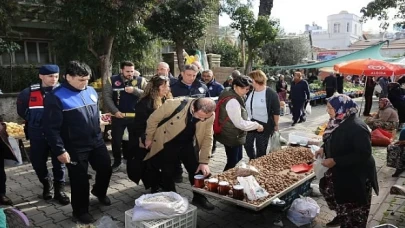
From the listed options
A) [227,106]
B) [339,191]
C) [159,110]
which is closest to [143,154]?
[159,110]

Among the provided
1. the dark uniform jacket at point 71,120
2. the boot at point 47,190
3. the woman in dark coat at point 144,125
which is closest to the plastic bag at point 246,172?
the woman in dark coat at point 144,125

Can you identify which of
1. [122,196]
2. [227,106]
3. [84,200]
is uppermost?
[227,106]

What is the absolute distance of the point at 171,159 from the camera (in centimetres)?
401

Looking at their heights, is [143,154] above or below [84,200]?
above

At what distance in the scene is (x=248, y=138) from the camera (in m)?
5.05

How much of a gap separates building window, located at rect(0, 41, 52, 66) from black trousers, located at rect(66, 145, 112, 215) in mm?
11528

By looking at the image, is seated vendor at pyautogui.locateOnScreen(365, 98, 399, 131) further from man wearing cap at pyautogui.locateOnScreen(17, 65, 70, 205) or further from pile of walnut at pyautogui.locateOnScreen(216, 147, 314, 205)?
man wearing cap at pyautogui.locateOnScreen(17, 65, 70, 205)

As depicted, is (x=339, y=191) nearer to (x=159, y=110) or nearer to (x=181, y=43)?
(x=159, y=110)

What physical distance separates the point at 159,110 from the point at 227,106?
96 cm

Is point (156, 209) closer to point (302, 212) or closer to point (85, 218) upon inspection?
point (85, 218)

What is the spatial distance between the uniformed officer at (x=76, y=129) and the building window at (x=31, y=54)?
11.6 metres

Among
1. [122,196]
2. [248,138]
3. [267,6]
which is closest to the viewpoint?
[122,196]

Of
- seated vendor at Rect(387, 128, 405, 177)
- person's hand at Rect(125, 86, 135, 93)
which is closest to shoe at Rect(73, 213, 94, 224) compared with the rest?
person's hand at Rect(125, 86, 135, 93)

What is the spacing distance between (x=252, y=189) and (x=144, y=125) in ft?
5.41
